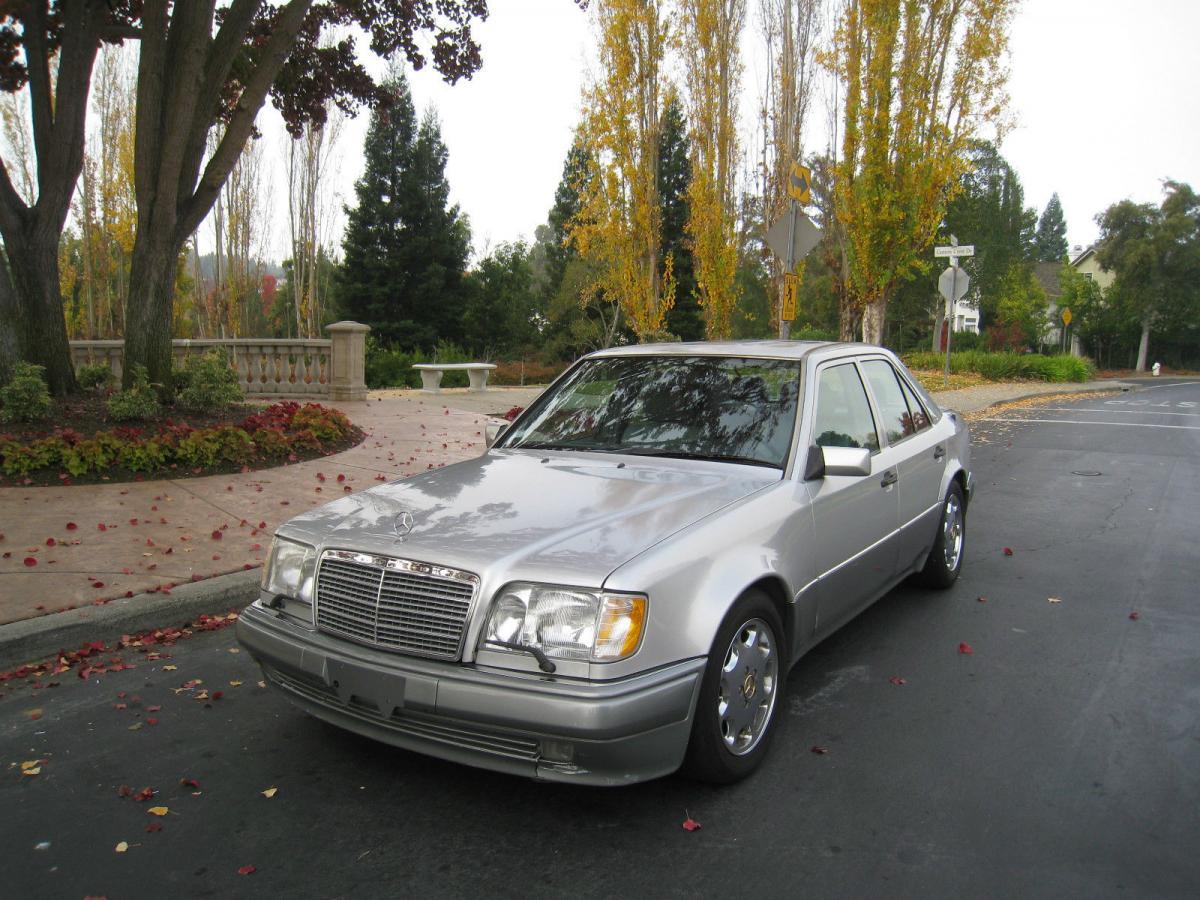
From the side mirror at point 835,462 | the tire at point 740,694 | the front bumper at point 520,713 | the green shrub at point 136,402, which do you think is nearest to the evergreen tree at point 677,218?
the green shrub at point 136,402

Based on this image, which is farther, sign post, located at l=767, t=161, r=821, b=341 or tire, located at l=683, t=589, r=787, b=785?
sign post, located at l=767, t=161, r=821, b=341

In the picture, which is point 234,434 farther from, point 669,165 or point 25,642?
point 669,165

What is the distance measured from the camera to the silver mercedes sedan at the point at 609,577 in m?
2.79

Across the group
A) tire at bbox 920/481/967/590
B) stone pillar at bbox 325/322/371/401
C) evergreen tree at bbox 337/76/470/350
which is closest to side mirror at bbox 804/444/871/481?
tire at bbox 920/481/967/590

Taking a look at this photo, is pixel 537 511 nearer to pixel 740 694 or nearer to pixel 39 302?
pixel 740 694

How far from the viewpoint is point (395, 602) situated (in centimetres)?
300

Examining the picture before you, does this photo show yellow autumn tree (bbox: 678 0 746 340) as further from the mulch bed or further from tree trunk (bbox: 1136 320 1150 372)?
tree trunk (bbox: 1136 320 1150 372)

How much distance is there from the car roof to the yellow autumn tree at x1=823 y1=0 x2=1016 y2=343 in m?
17.7

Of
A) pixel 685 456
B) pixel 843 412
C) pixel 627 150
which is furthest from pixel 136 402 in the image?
pixel 627 150

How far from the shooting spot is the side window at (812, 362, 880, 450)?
4219 mm

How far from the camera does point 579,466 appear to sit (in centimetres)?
396

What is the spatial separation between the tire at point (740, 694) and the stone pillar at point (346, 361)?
41.3 ft

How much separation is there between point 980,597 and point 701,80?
1945 centimetres

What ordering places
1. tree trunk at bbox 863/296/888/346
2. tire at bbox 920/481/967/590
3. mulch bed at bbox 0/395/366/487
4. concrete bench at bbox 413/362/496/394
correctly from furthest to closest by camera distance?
tree trunk at bbox 863/296/888/346 → concrete bench at bbox 413/362/496/394 → mulch bed at bbox 0/395/366/487 → tire at bbox 920/481/967/590
